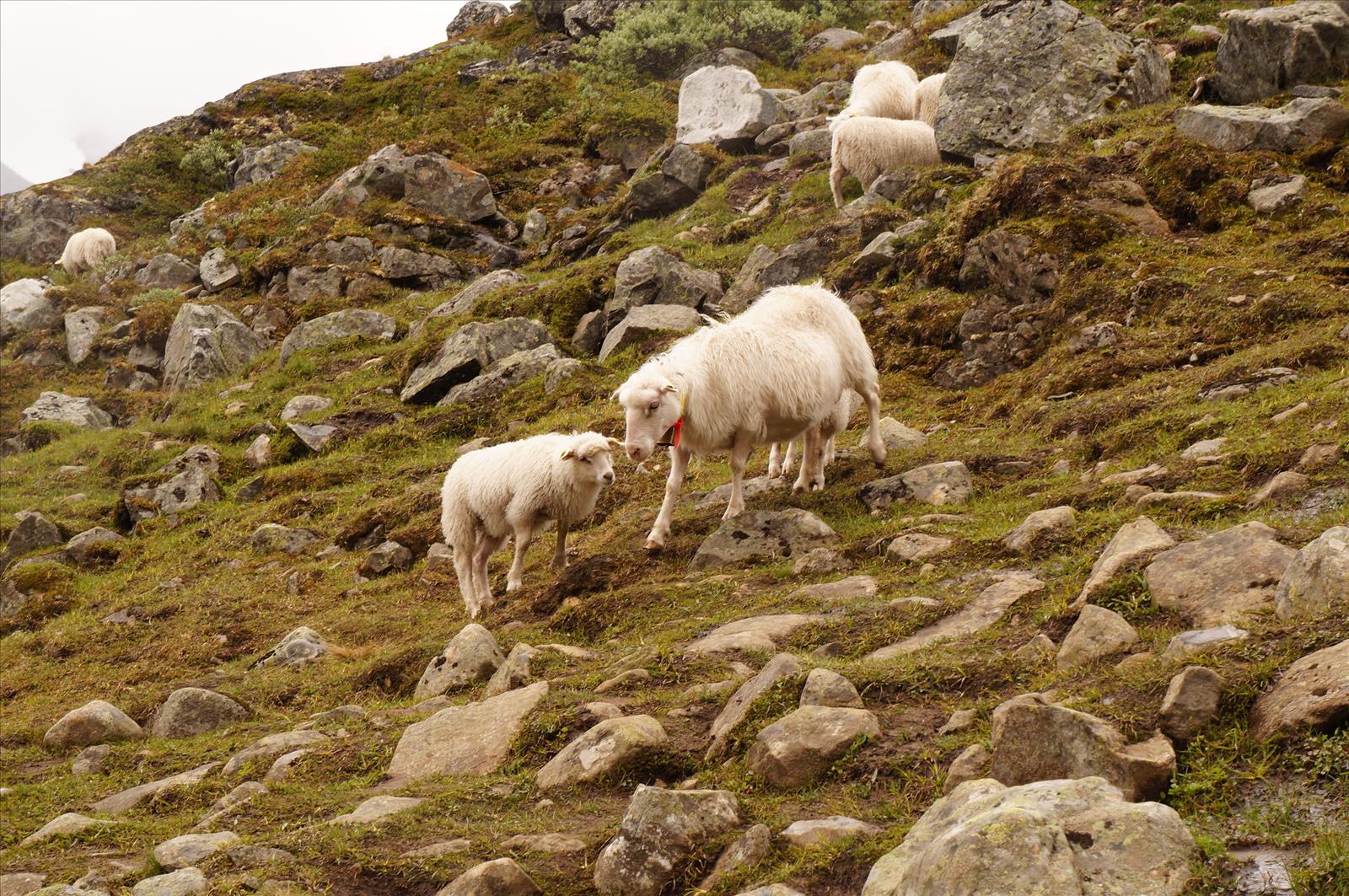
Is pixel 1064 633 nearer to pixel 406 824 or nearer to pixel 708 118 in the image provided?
pixel 406 824

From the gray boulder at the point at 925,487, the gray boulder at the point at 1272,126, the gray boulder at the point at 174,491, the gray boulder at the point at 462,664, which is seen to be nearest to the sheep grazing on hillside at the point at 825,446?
the gray boulder at the point at 925,487

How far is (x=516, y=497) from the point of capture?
13094 mm

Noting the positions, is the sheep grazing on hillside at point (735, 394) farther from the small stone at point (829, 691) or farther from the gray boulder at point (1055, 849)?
the gray boulder at point (1055, 849)

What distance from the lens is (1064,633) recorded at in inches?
265

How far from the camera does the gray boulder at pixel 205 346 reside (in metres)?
28.2

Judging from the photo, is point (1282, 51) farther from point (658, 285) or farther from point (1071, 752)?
point (1071, 752)

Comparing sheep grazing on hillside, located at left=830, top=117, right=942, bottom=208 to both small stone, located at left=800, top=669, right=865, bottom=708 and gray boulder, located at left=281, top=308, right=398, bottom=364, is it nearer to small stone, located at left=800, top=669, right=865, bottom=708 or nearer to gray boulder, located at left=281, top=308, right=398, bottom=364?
gray boulder, located at left=281, top=308, right=398, bottom=364

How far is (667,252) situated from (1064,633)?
17.7 meters

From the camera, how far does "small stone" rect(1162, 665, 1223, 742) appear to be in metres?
4.97

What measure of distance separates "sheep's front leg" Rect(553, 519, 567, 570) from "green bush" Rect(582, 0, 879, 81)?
3332 centimetres

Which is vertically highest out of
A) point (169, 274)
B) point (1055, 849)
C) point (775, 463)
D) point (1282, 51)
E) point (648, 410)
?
point (169, 274)

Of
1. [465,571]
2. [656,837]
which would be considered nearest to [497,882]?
[656,837]

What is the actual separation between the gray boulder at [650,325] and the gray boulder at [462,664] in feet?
39.6

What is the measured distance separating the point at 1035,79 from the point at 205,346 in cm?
2056
